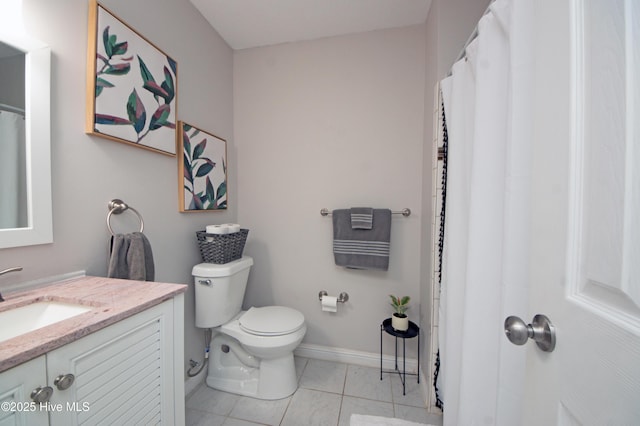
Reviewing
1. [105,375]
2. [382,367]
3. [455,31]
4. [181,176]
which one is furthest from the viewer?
[382,367]

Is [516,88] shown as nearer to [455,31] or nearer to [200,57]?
[455,31]

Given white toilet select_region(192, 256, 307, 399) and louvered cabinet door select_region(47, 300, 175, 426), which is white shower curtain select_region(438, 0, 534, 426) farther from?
louvered cabinet door select_region(47, 300, 175, 426)

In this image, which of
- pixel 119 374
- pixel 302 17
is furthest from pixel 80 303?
pixel 302 17

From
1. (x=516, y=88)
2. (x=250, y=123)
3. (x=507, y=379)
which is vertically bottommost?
(x=507, y=379)

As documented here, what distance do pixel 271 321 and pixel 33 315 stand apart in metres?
1.03

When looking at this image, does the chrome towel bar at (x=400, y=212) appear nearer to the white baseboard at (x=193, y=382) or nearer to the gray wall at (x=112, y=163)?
the gray wall at (x=112, y=163)

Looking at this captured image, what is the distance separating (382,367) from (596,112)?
1859 millimetres

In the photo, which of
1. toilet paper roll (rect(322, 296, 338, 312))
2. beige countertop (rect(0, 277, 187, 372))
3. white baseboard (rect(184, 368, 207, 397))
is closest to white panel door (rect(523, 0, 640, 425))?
beige countertop (rect(0, 277, 187, 372))

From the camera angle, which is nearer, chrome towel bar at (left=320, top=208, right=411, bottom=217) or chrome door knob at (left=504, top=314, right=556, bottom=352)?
chrome door knob at (left=504, top=314, right=556, bottom=352)

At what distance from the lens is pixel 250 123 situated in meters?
1.95

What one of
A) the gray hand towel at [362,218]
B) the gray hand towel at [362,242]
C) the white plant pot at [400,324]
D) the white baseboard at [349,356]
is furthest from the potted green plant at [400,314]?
the gray hand towel at [362,218]

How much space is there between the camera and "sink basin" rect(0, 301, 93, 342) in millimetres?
680

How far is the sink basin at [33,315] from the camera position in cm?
68

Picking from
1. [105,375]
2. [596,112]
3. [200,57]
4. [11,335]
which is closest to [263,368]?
[105,375]
